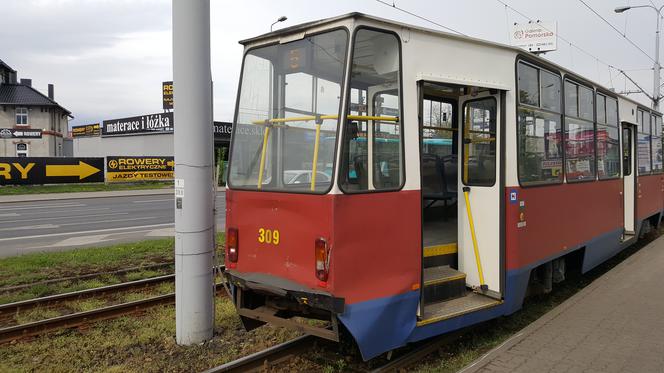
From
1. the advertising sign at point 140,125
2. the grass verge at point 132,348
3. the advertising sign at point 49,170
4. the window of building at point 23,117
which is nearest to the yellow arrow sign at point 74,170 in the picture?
the advertising sign at point 49,170

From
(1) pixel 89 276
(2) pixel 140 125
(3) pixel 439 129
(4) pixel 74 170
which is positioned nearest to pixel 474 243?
(3) pixel 439 129

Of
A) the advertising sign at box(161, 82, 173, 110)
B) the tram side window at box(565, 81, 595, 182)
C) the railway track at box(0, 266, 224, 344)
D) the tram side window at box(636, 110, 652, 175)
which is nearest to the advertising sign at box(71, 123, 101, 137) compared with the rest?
the advertising sign at box(161, 82, 173, 110)

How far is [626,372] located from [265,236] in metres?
3.30

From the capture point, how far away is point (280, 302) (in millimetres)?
4766

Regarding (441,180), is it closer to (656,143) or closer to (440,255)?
(440,255)

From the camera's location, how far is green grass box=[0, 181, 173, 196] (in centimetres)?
2797

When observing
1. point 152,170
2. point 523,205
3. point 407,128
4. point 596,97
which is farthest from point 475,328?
point 152,170

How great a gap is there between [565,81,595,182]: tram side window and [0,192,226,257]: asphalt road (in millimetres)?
8001

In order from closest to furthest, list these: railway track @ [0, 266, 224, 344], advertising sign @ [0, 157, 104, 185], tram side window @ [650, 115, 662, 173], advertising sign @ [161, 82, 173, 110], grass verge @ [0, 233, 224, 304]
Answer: railway track @ [0, 266, 224, 344]
grass verge @ [0, 233, 224, 304]
tram side window @ [650, 115, 662, 173]
advertising sign @ [0, 157, 104, 185]
advertising sign @ [161, 82, 173, 110]

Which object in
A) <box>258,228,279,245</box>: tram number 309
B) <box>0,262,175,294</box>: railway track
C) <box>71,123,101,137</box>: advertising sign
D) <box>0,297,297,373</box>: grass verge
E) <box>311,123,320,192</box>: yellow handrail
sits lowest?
<box>0,297,297,373</box>: grass verge

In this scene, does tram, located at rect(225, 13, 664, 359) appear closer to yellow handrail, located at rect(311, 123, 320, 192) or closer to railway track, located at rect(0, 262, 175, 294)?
yellow handrail, located at rect(311, 123, 320, 192)

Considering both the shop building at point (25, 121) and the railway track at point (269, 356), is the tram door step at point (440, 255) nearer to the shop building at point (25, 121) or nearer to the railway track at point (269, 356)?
the railway track at point (269, 356)

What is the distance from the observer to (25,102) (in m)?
52.0

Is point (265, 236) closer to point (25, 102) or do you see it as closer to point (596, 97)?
point (596, 97)
